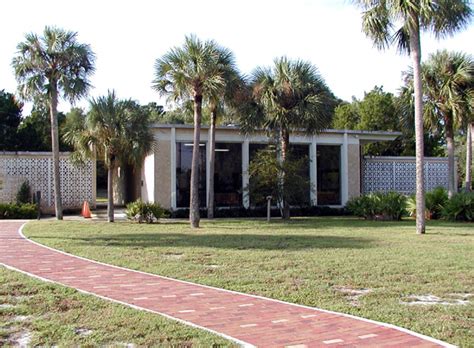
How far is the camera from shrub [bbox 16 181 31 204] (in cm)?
2506

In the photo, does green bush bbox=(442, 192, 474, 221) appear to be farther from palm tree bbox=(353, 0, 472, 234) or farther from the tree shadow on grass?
the tree shadow on grass

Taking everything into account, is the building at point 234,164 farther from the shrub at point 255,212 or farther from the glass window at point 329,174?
the shrub at point 255,212

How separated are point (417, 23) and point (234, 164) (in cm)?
1118

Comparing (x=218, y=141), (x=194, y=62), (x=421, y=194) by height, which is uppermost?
(x=194, y=62)

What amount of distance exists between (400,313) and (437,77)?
18.7 meters

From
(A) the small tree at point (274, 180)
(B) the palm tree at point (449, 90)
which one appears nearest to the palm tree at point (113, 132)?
(A) the small tree at point (274, 180)

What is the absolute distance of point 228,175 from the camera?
2506 cm

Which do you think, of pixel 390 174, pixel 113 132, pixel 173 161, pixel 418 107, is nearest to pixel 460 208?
pixel 418 107

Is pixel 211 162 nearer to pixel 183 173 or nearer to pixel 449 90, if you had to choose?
pixel 183 173

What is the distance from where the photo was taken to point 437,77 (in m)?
23.1

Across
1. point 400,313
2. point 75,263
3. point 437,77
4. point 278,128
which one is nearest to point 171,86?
point 278,128

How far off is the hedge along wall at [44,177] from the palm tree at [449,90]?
15338mm

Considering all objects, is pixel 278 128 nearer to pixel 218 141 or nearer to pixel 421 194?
pixel 218 141

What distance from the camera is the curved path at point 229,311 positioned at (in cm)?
542
